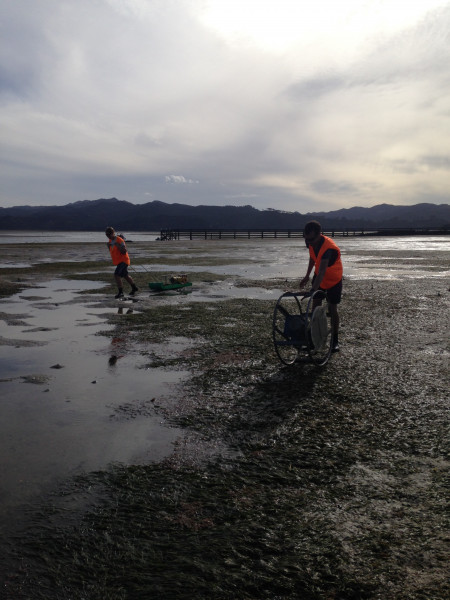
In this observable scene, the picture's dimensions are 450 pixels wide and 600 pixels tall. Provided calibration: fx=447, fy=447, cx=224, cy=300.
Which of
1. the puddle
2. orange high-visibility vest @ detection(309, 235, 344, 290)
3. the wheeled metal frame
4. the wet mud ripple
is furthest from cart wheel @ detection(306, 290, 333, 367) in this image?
the puddle

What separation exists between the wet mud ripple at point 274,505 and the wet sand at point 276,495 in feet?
A: 0.03

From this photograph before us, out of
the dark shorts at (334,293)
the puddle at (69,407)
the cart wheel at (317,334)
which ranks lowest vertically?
the puddle at (69,407)

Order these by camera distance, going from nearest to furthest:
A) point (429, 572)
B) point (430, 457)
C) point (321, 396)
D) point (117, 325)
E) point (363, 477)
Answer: point (429, 572) → point (363, 477) → point (430, 457) → point (321, 396) → point (117, 325)

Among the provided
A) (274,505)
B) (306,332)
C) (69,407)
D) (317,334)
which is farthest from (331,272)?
(274,505)

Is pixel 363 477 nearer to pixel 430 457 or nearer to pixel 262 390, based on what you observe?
pixel 430 457

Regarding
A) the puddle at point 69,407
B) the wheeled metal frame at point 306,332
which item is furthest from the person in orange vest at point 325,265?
the puddle at point 69,407

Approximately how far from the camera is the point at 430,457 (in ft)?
12.0

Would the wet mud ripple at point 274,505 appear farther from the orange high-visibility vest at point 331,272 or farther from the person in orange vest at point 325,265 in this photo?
the orange high-visibility vest at point 331,272

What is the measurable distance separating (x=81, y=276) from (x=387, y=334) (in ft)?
45.9

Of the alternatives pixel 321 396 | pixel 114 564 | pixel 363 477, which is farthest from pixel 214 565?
pixel 321 396

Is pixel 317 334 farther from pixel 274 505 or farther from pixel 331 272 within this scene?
pixel 274 505

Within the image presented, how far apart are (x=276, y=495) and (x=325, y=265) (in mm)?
3861

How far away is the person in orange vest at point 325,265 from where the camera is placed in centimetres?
635

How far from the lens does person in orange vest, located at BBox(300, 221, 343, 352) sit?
635 cm
